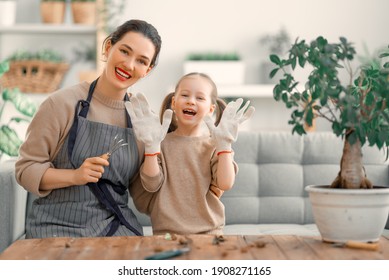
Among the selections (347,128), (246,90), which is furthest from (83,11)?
(347,128)

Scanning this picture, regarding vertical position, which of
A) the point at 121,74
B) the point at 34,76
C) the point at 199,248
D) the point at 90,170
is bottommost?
the point at 199,248

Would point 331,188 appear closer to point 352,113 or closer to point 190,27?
point 352,113

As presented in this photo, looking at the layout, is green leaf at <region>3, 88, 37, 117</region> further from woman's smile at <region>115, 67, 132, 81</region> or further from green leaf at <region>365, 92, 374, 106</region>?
green leaf at <region>365, 92, 374, 106</region>

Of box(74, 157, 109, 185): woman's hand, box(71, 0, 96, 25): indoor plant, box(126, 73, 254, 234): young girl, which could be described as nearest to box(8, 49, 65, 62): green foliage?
box(71, 0, 96, 25): indoor plant

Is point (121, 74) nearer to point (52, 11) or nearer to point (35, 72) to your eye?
point (35, 72)

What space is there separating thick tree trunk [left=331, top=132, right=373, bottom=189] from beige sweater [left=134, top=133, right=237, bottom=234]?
0.60 metres

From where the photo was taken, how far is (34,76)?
4.85 m

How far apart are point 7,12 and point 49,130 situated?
→ 3235 mm

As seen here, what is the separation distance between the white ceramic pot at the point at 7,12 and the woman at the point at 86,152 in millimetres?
3128

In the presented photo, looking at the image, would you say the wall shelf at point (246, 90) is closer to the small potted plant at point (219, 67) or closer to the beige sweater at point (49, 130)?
the small potted plant at point (219, 67)

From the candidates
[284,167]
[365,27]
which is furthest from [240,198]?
[365,27]

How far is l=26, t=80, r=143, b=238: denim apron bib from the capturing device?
2031 mm

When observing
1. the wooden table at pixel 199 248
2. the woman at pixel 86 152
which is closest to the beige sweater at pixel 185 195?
the woman at pixel 86 152

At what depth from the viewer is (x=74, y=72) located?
17.0 feet
